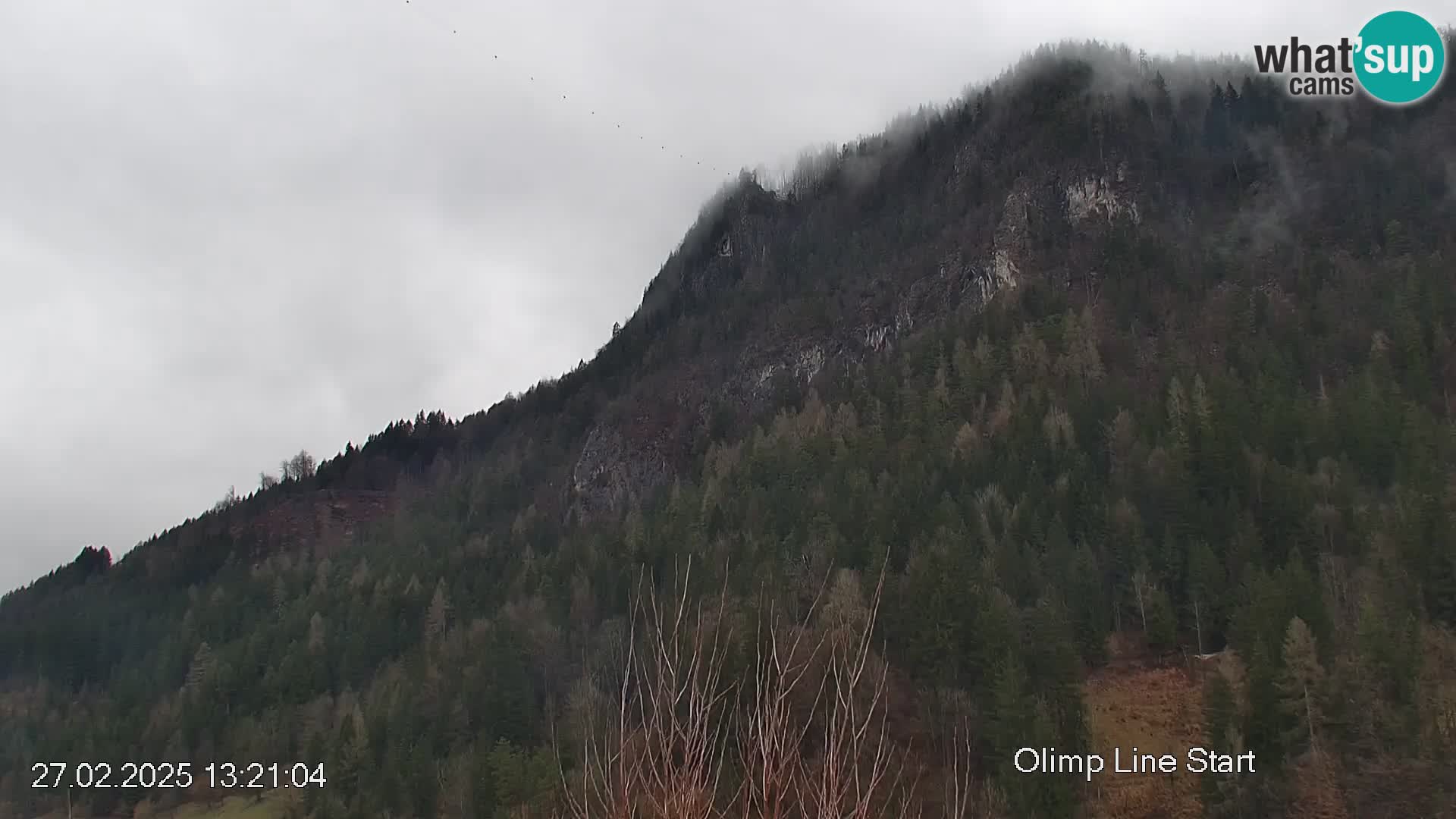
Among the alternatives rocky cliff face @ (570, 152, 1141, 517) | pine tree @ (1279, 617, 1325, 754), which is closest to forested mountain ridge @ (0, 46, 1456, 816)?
pine tree @ (1279, 617, 1325, 754)

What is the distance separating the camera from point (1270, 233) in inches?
5576

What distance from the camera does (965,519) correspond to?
3189 inches

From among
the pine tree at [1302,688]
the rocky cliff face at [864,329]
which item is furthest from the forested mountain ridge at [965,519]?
the rocky cliff face at [864,329]

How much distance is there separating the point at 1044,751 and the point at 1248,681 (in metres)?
11.9

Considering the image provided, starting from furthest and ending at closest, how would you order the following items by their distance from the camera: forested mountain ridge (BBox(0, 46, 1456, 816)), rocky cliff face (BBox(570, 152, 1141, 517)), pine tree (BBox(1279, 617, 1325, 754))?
rocky cliff face (BBox(570, 152, 1141, 517))
forested mountain ridge (BBox(0, 46, 1456, 816))
pine tree (BBox(1279, 617, 1325, 754))

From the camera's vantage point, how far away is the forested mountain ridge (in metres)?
50.6

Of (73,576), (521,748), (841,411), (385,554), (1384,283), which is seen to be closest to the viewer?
(521,748)

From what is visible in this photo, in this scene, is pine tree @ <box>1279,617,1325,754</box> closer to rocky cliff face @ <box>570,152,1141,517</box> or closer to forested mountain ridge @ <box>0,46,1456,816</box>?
forested mountain ridge @ <box>0,46,1456,816</box>

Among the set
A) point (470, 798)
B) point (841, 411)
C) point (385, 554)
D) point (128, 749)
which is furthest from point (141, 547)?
point (470, 798)

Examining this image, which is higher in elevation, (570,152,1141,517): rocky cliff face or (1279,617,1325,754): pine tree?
(570,152,1141,517): rocky cliff face

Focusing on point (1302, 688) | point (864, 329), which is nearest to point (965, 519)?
point (1302, 688)

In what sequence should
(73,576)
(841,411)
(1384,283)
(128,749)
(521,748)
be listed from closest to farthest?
(521,748)
(128,749)
(1384,283)
(841,411)
(73,576)

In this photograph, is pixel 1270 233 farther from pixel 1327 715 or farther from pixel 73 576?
pixel 73 576

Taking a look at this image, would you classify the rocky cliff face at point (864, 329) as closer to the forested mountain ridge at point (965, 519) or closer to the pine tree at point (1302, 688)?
the forested mountain ridge at point (965, 519)
